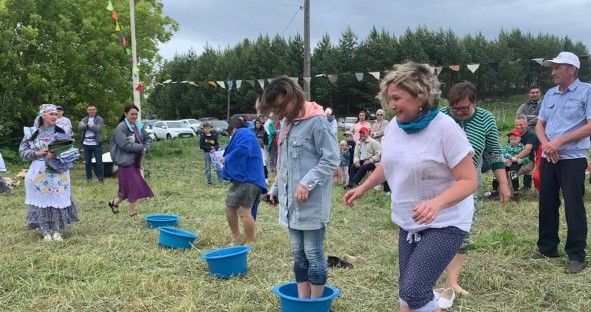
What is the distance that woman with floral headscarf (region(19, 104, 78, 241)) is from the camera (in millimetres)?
6125

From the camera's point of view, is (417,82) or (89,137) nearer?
(417,82)

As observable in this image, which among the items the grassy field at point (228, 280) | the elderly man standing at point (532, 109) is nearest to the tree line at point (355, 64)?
the elderly man standing at point (532, 109)

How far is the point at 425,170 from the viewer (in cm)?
264

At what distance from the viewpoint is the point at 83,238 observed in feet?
20.4

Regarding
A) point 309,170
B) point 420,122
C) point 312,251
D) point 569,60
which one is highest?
point 569,60

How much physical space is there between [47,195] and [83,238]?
0.62m

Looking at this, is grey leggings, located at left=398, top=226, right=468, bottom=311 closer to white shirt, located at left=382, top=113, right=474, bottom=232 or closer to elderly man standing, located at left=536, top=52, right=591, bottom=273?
white shirt, located at left=382, top=113, right=474, bottom=232

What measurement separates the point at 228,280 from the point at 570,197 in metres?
2.82

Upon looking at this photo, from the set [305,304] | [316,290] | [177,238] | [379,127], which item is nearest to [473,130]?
[316,290]

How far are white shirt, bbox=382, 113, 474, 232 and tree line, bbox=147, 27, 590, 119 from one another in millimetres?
36050

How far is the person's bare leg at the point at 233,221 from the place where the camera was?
568 centimetres

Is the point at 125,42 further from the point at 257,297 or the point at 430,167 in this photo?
the point at 430,167

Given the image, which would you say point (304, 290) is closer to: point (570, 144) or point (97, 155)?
point (570, 144)

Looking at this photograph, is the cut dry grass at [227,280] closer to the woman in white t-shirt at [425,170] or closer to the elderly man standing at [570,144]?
the elderly man standing at [570,144]
